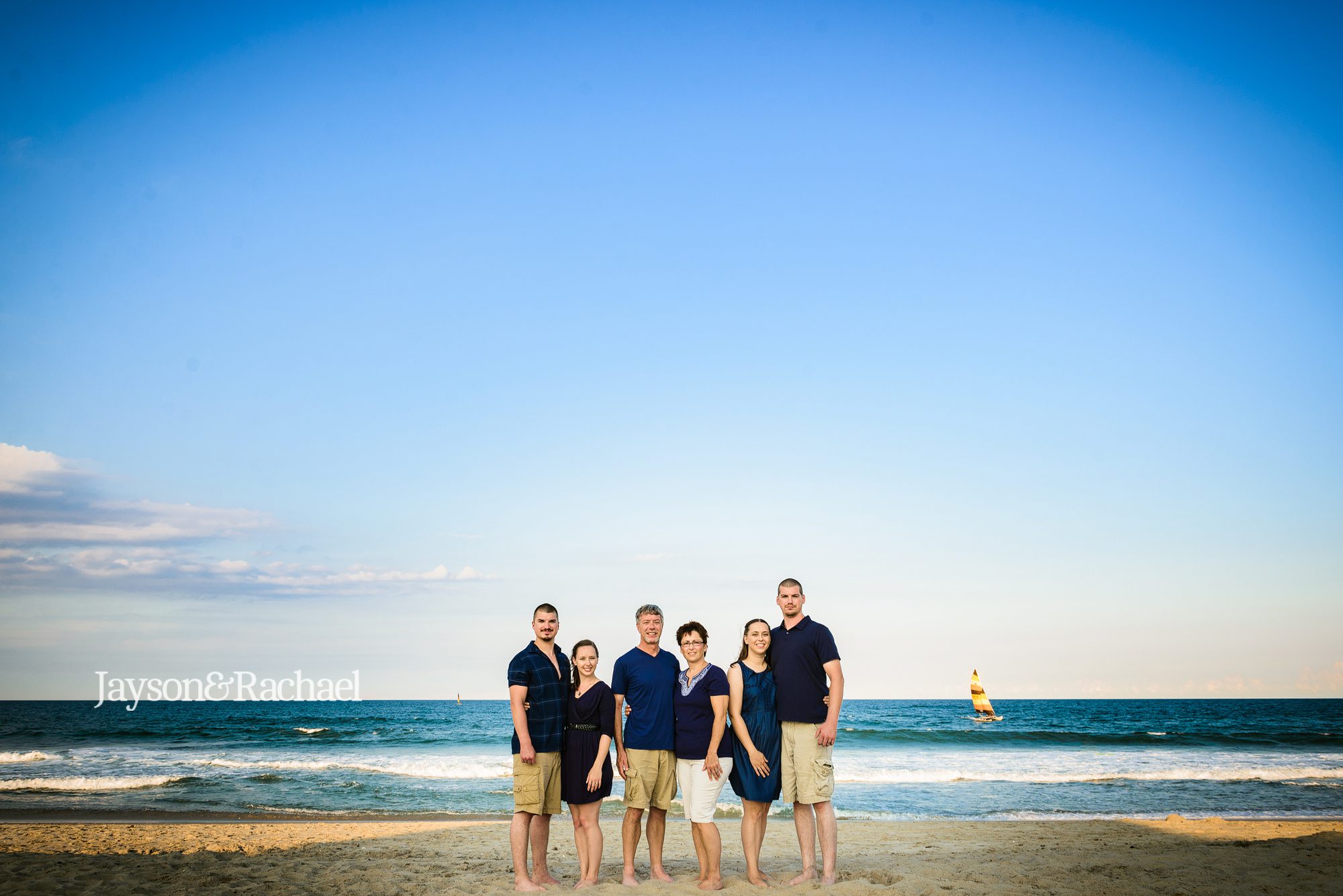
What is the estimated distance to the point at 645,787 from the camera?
17.5 feet

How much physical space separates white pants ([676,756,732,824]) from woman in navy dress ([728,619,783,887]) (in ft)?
0.33

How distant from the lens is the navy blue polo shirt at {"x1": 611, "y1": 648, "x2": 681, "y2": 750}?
209 inches

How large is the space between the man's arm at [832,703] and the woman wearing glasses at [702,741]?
0.62 metres

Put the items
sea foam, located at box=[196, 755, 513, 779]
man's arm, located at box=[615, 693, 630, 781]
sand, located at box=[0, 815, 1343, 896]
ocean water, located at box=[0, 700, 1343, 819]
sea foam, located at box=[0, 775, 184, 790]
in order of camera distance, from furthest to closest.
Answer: sea foam, located at box=[196, 755, 513, 779] < sea foam, located at box=[0, 775, 184, 790] < ocean water, located at box=[0, 700, 1343, 819] < sand, located at box=[0, 815, 1343, 896] < man's arm, located at box=[615, 693, 630, 781]

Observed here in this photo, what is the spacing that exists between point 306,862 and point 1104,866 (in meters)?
6.53

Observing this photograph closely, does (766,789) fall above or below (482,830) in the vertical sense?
above

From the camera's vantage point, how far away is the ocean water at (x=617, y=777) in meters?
12.0

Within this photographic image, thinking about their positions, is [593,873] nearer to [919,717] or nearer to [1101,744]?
[1101,744]

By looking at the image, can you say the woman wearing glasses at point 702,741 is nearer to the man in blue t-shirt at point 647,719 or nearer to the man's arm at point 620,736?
the man in blue t-shirt at point 647,719

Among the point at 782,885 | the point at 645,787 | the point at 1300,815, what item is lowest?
the point at 1300,815

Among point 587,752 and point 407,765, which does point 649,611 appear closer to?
point 587,752

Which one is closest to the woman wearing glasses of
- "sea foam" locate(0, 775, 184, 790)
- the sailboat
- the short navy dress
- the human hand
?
the short navy dress

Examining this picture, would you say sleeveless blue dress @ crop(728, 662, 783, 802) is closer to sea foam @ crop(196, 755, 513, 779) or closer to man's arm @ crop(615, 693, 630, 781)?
man's arm @ crop(615, 693, 630, 781)

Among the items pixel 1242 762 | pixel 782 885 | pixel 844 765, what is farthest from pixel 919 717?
pixel 782 885
